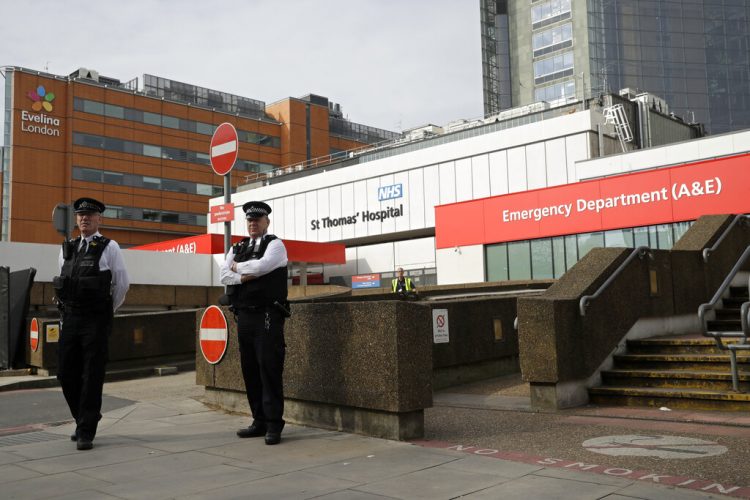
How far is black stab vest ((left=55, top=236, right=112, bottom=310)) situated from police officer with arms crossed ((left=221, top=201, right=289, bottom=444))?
1.08 meters

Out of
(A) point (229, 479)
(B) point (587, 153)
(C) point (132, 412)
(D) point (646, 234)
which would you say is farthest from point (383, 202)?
(A) point (229, 479)

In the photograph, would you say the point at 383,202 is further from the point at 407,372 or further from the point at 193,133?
the point at 407,372

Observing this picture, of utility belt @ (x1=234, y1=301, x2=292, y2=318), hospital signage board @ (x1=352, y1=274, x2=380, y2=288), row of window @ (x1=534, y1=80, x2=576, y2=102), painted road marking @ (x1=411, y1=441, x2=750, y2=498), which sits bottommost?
painted road marking @ (x1=411, y1=441, x2=750, y2=498)

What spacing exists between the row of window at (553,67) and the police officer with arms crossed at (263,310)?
86581 millimetres

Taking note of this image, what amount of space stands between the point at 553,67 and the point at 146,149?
51.6 m

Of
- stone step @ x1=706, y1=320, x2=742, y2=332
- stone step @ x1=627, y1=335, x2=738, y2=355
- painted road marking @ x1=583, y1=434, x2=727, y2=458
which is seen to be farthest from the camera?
stone step @ x1=706, y1=320, x2=742, y2=332

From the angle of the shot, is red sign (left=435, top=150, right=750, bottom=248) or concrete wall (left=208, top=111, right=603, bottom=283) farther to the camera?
concrete wall (left=208, top=111, right=603, bottom=283)

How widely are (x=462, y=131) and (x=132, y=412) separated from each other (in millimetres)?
45911

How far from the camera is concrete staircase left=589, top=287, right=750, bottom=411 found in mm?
7246

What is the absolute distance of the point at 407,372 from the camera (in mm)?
5832

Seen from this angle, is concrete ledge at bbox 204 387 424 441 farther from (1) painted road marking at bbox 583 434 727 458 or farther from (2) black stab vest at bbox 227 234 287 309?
(1) painted road marking at bbox 583 434 727 458

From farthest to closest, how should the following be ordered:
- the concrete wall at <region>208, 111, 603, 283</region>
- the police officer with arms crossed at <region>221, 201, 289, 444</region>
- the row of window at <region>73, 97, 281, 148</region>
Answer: the row of window at <region>73, 97, 281, 148</region> < the concrete wall at <region>208, 111, 603, 283</region> < the police officer with arms crossed at <region>221, 201, 289, 444</region>

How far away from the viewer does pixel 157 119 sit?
261 feet

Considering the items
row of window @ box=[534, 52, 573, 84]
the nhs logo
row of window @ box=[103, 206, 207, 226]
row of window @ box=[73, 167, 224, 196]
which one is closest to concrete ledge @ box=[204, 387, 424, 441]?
the nhs logo
